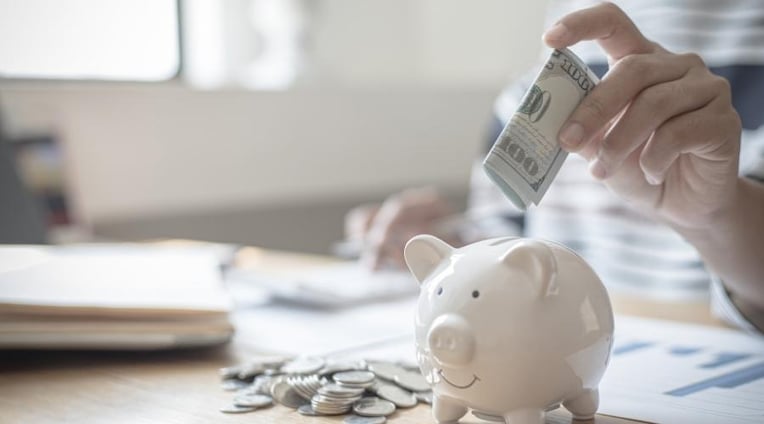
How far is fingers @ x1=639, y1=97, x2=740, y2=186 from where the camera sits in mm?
706

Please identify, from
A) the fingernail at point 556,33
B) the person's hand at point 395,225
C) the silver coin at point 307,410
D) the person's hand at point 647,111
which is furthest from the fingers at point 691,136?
the person's hand at point 395,225

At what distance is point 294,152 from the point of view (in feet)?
7.16

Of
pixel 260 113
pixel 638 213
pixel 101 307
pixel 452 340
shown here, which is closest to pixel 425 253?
pixel 452 340

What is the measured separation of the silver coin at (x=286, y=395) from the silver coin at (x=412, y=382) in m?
0.08

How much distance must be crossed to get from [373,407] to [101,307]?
0.29 metres

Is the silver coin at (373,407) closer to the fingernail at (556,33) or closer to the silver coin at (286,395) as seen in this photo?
the silver coin at (286,395)

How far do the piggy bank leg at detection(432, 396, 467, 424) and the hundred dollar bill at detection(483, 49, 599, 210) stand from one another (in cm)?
14

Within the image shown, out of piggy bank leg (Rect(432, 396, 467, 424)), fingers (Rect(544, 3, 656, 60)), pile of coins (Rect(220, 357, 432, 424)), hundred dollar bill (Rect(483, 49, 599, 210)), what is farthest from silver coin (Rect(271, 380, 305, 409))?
fingers (Rect(544, 3, 656, 60))

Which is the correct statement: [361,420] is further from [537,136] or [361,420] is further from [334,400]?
[537,136]

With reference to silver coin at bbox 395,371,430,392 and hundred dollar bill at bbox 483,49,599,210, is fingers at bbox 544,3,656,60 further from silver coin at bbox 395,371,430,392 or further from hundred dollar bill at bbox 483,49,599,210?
silver coin at bbox 395,371,430,392

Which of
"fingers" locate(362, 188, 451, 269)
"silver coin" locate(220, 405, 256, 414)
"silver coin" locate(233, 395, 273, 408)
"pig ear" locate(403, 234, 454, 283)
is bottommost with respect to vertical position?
"silver coin" locate(220, 405, 256, 414)

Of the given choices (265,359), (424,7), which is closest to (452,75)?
(424,7)

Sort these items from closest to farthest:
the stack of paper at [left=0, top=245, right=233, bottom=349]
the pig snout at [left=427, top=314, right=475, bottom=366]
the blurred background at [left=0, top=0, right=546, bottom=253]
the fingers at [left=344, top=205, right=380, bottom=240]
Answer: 1. the pig snout at [left=427, top=314, right=475, bottom=366]
2. the stack of paper at [left=0, top=245, right=233, bottom=349]
3. the fingers at [left=344, top=205, right=380, bottom=240]
4. the blurred background at [left=0, top=0, right=546, bottom=253]

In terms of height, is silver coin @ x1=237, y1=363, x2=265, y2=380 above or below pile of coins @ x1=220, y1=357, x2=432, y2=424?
above
